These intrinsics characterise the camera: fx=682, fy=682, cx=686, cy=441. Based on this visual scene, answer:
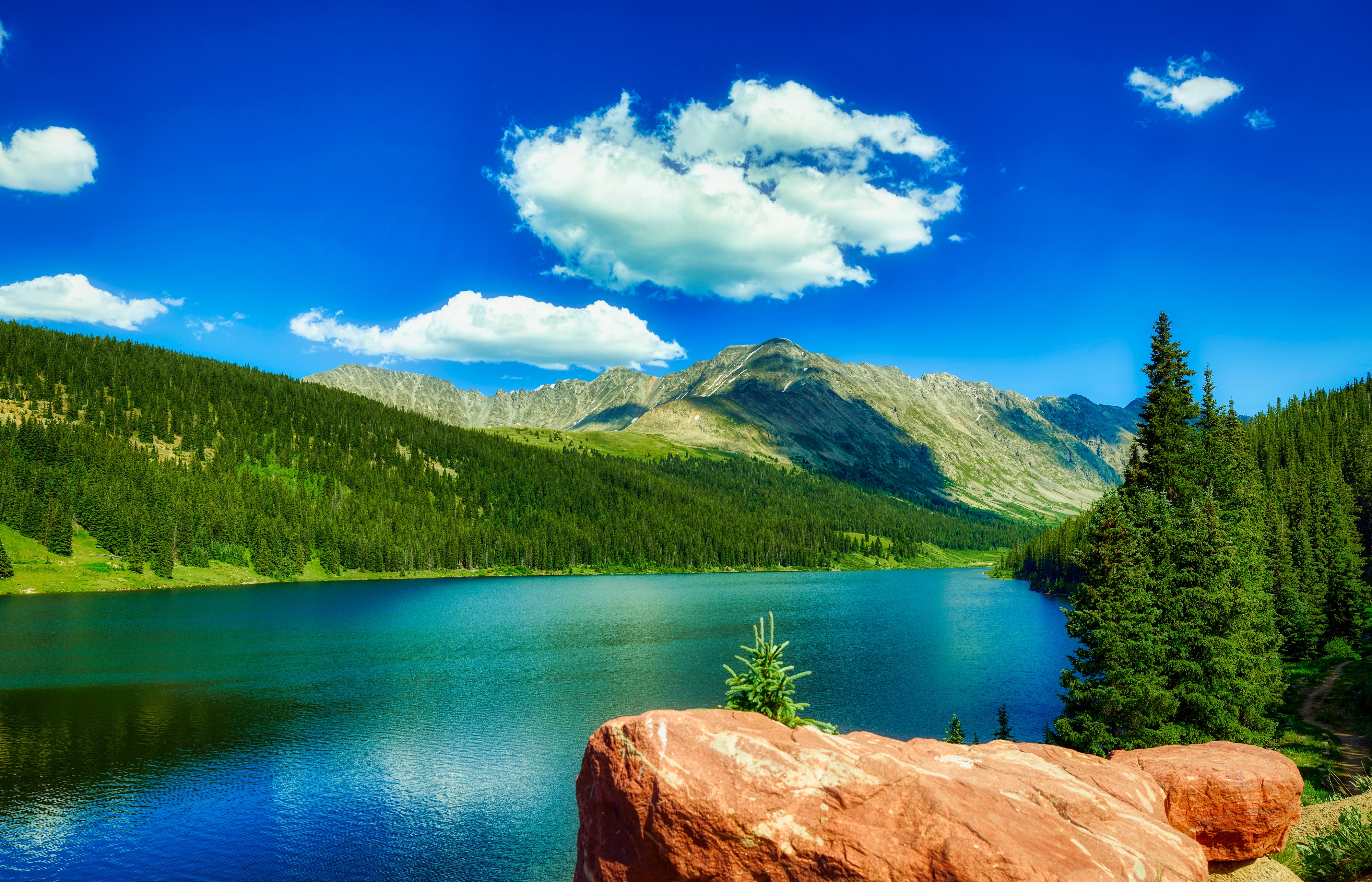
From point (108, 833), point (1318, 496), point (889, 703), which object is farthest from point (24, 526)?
point (1318, 496)

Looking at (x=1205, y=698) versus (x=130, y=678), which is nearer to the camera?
(x=1205, y=698)

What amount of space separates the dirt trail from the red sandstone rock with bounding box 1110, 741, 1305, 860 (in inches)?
1123

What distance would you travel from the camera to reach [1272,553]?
68.9 metres

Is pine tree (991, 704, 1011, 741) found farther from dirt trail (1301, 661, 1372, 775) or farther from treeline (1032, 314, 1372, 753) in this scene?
dirt trail (1301, 661, 1372, 775)

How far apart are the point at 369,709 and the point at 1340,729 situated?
70945 mm

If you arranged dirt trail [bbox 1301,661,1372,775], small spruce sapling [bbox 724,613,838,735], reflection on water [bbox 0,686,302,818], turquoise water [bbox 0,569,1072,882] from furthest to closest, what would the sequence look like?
dirt trail [bbox 1301,661,1372,775] < reflection on water [bbox 0,686,302,818] < turquoise water [bbox 0,569,1072,882] < small spruce sapling [bbox 724,613,838,735]

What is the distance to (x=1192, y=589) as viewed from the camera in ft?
126

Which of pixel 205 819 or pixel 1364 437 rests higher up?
pixel 1364 437

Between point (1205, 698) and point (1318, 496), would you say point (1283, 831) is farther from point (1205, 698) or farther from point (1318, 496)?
point (1318, 496)

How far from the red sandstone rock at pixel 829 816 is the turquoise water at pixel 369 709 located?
68.6 feet

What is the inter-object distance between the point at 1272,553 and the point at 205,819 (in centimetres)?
9085

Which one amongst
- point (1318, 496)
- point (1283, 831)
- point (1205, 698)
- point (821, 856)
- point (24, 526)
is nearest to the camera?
point (821, 856)

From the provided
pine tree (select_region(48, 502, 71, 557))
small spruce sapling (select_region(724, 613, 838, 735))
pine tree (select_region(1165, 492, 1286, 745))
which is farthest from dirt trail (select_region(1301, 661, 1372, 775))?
pine tree (select_region(48, 502, 71, 557))

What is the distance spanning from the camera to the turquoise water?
1283 inches
